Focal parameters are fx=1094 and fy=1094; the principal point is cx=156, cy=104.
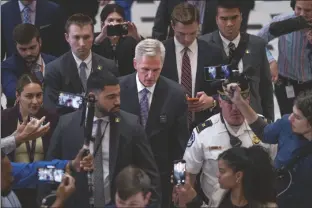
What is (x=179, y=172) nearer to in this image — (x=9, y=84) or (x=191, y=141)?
(x=191, y=141)

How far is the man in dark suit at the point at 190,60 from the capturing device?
9.03 m

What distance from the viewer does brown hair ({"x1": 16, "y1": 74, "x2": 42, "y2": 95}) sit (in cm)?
842

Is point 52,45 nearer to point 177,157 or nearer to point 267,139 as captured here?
point 177,157

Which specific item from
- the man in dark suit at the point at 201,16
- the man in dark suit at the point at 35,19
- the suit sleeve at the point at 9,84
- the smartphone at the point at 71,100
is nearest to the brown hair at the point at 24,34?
the suit sleeve at the point at 9,84

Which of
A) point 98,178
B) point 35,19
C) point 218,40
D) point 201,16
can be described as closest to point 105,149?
point 98,178

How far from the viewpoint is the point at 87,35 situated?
29.7 feet

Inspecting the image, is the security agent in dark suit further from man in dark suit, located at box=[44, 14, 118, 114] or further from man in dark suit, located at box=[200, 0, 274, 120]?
man in dark suit, located at box=[200, 0, 274, 120]

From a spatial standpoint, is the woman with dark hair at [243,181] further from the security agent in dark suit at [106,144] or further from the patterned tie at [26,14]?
the patterned tie at [26,14]

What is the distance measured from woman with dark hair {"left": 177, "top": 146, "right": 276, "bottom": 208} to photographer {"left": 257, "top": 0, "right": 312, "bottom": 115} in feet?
8.01

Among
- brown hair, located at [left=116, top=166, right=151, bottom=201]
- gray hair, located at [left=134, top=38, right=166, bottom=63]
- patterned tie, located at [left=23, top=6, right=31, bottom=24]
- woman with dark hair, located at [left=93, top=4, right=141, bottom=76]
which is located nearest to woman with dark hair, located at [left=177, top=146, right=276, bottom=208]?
brown hair, located at [left=116, top=166, right=151, bottom=201]

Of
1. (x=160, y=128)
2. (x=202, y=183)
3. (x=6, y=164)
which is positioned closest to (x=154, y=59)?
(x=160, y=128)

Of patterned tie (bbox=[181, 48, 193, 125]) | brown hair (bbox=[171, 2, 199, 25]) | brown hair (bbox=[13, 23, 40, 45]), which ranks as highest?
brown hair (bbox=[171, 2, 199, 25])

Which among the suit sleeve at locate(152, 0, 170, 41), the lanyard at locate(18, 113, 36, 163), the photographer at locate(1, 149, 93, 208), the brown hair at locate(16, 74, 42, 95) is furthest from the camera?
the suit sleeve at locate(152, 0, 170, 41)

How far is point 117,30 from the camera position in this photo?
9.41m
